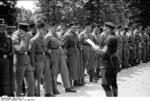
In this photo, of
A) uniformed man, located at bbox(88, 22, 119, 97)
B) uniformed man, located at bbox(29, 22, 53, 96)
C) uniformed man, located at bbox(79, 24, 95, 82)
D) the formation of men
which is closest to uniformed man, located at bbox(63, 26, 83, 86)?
the formation of men

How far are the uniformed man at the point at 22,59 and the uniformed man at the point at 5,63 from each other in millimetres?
146

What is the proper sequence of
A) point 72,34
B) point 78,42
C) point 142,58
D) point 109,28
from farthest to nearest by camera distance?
point 142,58 → point 78,42 → point 72,34 → point 109,28

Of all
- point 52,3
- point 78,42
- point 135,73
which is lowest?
point 135,73

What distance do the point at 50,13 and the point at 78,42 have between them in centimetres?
1239

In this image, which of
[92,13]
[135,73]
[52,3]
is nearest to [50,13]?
[52,3]

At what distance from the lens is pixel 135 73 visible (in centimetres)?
1465

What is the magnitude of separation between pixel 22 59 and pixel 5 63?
419 millimetres

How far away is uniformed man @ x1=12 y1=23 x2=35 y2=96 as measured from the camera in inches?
310

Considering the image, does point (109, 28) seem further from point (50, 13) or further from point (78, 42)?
point (50, 13)

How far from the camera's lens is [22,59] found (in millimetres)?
8031

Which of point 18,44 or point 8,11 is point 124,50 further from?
point 8,11

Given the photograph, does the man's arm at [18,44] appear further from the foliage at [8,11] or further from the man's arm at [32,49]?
the foliage at [8,11]

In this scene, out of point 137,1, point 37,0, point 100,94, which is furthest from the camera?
point 137,1

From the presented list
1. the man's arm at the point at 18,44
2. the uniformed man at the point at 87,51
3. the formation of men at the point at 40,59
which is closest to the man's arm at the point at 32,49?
the formation of men at the point at 40,59
